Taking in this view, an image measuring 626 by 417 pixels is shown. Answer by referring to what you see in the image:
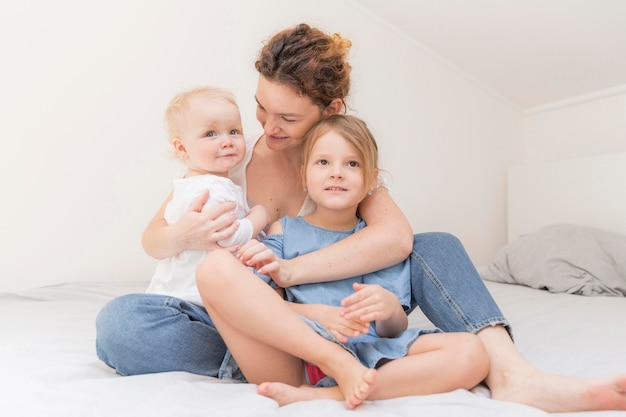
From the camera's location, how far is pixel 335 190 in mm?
1196

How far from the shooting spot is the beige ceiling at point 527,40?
2.37m

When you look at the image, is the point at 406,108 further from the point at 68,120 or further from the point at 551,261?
the point at 68,120

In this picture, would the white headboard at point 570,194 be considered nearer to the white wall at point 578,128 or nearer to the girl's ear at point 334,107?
the white wall at point 578,128

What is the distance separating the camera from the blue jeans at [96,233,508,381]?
1.00 meters

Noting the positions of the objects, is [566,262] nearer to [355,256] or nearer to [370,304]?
[355,256]

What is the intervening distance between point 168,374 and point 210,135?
525mm

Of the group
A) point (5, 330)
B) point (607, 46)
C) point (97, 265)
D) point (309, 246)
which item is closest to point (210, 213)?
point (309, 246)

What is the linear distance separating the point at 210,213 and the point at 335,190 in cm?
27

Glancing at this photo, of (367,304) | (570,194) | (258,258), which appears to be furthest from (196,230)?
(570,194)

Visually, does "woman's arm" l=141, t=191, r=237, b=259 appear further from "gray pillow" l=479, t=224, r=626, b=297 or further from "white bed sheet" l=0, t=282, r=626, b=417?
"gray pillow" l=479, t=224, r=626, b=297

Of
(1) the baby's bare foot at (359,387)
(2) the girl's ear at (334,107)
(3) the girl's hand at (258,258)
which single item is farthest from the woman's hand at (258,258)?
(2) the girl's ear at (334,107)

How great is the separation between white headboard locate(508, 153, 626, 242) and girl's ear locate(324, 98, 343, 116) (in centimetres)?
173

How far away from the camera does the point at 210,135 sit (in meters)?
1.24

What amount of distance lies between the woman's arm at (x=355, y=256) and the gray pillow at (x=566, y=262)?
1.23m
